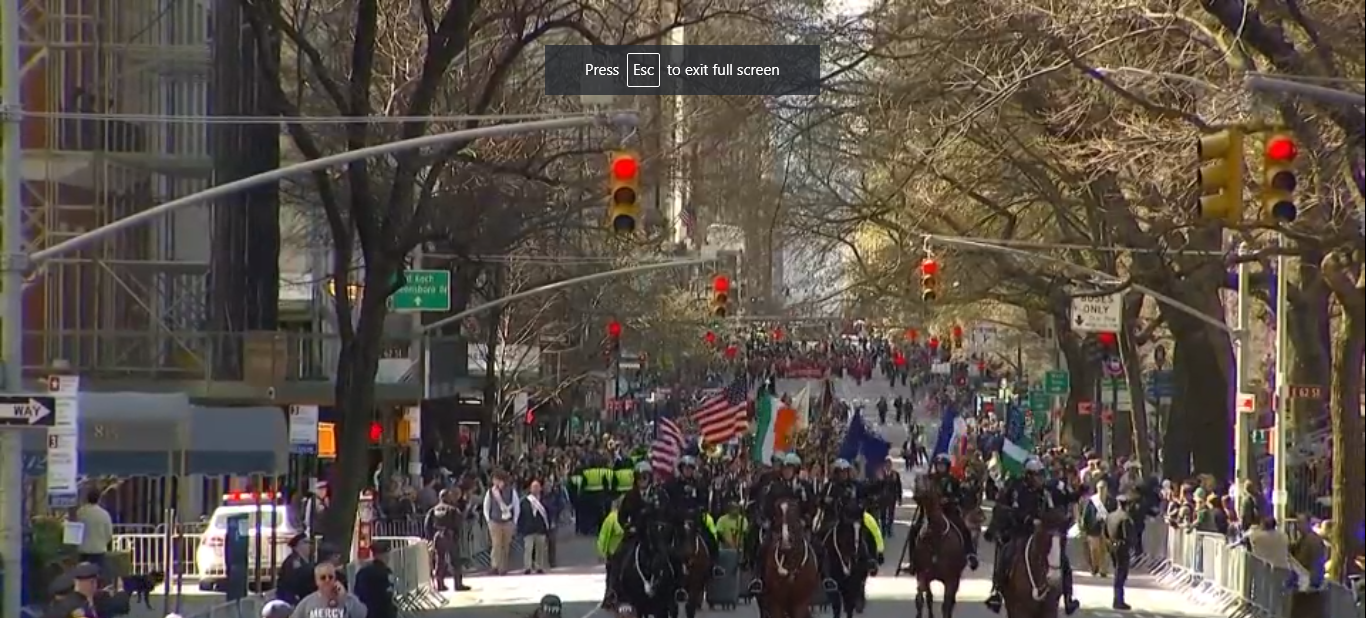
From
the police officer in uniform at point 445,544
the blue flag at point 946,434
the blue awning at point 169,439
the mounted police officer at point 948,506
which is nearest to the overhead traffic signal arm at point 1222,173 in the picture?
the mounted police officer at point 948,506

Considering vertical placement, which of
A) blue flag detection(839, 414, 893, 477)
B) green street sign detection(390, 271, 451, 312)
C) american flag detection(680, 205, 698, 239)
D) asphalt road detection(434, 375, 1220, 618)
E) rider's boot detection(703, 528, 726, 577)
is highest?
american flag detection(680, 205, 698, 239)

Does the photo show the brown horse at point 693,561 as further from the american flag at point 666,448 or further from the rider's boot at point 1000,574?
the american flag at point 666,448

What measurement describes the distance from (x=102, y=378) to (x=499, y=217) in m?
7.19

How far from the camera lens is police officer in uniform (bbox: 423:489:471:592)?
3497 cm

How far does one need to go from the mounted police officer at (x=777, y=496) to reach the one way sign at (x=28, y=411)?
1063cm

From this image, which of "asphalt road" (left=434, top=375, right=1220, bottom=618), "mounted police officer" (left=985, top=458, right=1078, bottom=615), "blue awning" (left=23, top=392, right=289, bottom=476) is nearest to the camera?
"mounted police officer" (left=985, top=458, right=1078, bottom=615)

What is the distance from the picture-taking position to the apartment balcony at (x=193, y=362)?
133 feet

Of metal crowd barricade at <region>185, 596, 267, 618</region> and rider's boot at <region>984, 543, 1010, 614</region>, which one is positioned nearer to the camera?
metal crowd barricade at <region>185, 596, 267, 618</region>

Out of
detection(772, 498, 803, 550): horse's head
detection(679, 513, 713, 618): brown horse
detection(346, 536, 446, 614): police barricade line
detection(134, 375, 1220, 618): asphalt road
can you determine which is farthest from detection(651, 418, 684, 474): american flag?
detection(772, 498, 803, 550): horse's head

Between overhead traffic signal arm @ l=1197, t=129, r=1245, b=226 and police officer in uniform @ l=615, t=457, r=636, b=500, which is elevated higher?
overhead traffic signal arm @ l=1197, t=129, r=1245, b=226

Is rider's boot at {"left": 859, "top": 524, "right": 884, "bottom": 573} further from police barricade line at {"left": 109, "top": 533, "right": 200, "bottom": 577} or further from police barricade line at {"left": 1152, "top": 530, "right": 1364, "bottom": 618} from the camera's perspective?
police barricade line at {"left": 109, "top": 533, "right": 200, "bottom": 577}

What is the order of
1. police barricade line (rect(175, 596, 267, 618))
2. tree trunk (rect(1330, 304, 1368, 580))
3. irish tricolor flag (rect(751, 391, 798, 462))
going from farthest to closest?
irish tricolor flag (rect(751, 391, 798, 462)) < tree trunk (rect(1330, 304, 1368, 580)) < police barricade line (rect(175, 596, 267, 618))

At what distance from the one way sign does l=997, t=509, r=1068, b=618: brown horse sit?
412 inches

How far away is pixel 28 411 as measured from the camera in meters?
20.1
